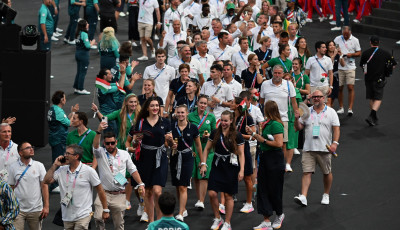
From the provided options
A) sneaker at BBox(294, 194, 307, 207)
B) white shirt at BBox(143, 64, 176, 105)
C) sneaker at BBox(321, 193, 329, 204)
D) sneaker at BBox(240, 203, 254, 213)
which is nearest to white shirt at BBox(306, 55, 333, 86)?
white shirt at BBox(143, 64, 176, 105)

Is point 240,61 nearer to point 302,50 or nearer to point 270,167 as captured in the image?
point 302,50

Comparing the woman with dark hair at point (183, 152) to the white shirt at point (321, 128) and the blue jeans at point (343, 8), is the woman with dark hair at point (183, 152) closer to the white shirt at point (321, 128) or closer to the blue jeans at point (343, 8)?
the white shirt at point (321, 128)

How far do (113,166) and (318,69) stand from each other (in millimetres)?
7327

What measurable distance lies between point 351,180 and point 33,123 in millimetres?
6263

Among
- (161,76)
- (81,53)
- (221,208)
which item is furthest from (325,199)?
(81,53)

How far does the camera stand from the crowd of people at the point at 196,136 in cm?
1176

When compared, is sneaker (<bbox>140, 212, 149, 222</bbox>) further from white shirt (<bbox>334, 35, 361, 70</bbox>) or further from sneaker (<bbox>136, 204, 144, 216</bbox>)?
white shirt (<bbox>334, 35, 361, 70</bbox>)

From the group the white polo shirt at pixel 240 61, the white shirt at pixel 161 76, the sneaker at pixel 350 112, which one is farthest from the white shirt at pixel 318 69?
the white shirt at pixel 161 76

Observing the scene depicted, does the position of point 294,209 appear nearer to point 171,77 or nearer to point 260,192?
point 260,192

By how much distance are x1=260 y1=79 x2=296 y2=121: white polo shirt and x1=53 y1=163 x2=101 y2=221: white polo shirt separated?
497 centimetres

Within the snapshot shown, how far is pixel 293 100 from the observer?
50.3ft

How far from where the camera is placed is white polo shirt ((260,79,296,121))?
50.0ft

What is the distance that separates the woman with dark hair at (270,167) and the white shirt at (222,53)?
5.11m

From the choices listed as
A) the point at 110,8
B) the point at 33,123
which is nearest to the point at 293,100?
the point at 33,123
